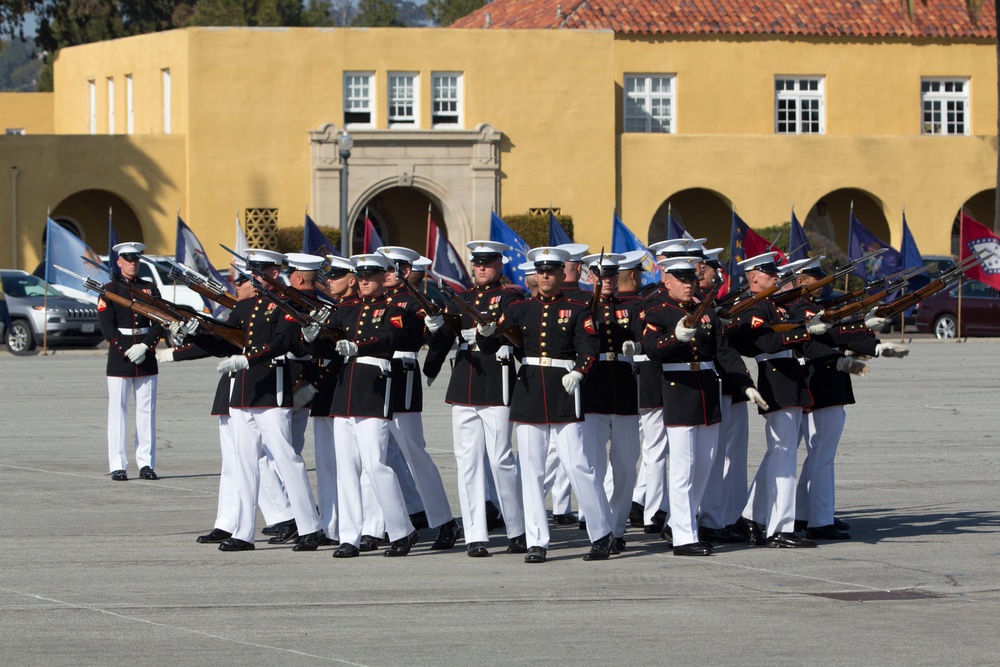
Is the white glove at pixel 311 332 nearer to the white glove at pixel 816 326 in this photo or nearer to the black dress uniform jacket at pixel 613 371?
the black dress uniform jacket at pixel 613 371

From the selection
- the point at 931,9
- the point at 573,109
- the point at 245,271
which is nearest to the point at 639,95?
the point at 573,109

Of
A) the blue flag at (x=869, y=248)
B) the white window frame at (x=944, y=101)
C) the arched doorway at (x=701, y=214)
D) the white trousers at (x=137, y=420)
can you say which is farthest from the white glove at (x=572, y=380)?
the white window frame at (x=944, y=101)

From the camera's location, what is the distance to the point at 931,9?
4328 centimetres

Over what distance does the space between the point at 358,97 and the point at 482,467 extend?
2982cm

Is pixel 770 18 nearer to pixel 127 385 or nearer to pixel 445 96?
pixel 445 96

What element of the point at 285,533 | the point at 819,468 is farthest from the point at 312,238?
the point at 819,468

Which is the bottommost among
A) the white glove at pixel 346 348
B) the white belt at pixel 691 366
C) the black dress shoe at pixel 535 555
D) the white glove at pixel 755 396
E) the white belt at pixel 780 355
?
the black dress shoe at pixel 535 555

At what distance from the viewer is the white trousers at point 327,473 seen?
11.3 m

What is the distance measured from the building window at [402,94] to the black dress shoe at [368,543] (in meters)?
29.8

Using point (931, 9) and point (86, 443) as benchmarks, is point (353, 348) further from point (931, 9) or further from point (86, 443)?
point (931, 9)

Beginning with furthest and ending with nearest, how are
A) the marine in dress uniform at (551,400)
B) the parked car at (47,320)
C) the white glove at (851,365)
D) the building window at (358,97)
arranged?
1. the building window at (358,97)
2. the parked car at (47,320)
3. the white glove at (851,365)
4. the marine in dress uniform at (551,400)

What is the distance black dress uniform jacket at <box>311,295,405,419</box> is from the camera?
10.9 metres

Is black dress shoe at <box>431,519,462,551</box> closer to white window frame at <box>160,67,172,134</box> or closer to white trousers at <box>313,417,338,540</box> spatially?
white trousers at <box>313,417,338,540</box>

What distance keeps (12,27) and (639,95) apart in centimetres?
1953
